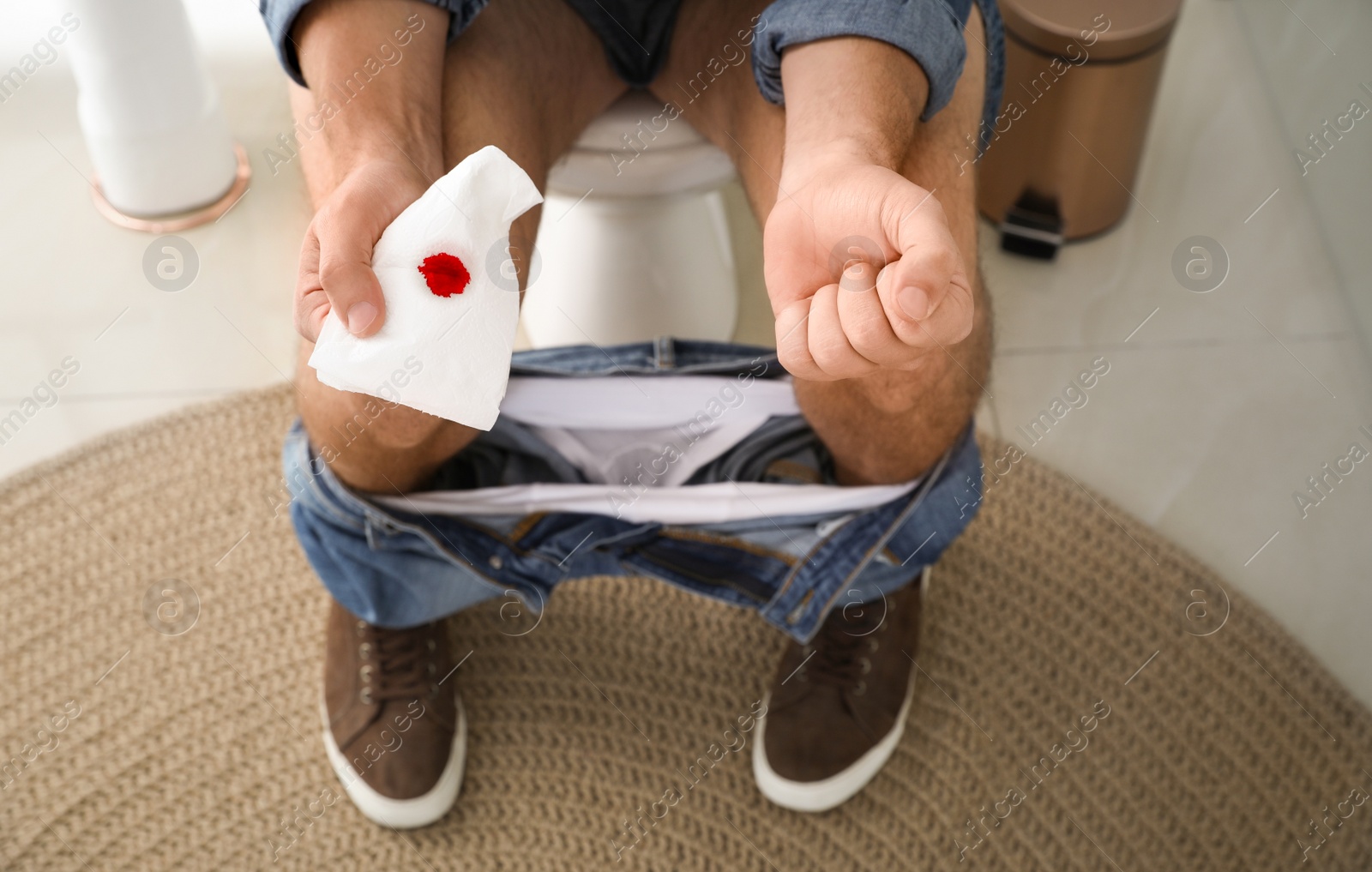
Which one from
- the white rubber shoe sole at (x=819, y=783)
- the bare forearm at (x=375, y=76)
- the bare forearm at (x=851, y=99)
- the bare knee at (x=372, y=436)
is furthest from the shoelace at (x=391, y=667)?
the bare forearm at (x=851, y=99)

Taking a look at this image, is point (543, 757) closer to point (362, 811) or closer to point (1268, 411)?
point (362, 811)

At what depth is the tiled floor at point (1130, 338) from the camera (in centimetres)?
104

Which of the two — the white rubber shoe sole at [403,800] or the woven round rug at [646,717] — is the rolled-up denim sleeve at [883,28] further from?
the white rubber shoe sole at [403,800]

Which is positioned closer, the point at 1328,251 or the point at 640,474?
the point at 640,474

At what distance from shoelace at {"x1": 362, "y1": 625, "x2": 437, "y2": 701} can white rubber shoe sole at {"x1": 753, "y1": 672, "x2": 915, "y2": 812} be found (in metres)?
0.26

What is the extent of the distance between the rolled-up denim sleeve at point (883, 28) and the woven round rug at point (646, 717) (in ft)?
1.45

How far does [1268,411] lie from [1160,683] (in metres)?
0.35

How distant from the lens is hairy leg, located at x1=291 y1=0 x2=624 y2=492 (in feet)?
2.36

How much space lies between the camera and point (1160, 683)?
915mm

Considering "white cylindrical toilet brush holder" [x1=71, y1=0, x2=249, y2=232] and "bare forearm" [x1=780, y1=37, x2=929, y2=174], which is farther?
"white cylindrical toilet brush holder" [x1=71, y1=0, x2=249, y2=232]

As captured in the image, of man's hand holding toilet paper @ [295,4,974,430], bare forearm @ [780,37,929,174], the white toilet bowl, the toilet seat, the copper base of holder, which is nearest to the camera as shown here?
man's hand holding toilet paper @ [295,4,974,430]

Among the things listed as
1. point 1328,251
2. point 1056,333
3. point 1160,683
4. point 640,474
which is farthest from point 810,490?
point 1328,251

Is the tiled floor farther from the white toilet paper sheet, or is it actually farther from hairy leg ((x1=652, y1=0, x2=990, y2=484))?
the white toilet paper sheet

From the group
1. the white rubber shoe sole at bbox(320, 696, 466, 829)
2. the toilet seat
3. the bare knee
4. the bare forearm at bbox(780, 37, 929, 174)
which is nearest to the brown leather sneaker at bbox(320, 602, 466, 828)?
the white rubber shoe sole at bbox(320, 696, 466, 829)
